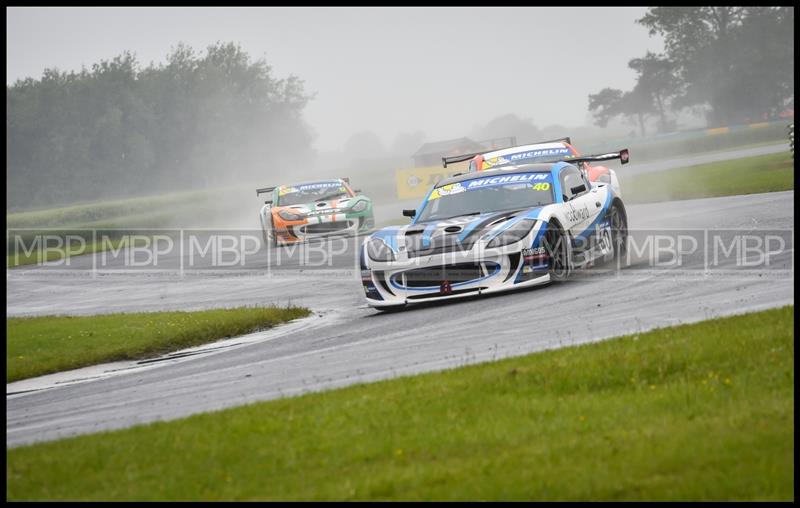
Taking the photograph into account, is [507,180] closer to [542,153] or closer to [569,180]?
[569,180]

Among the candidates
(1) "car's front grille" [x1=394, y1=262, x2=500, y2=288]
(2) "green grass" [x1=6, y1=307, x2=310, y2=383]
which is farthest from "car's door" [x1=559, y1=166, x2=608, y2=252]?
(2) "green grass" [x1=6, y1=307, x2=310, y2=383]

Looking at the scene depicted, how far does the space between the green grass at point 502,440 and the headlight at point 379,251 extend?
14.6 ft

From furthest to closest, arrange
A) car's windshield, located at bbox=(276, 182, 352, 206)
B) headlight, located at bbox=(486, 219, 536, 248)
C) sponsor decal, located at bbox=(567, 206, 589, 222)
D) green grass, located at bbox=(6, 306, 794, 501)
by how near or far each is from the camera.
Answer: car's windshield, located at bbox=(276, 182, 352, 206), sponsor decal, located at bbox=(567, 206, 589, 222), headlight, located at bbox=(486, 219, 536, 248), green grass, located at bbox=(6, 306, 794, 501)

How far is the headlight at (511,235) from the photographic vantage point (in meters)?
12.0

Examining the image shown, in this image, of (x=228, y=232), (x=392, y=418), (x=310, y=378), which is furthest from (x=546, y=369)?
(x=228, y=232)

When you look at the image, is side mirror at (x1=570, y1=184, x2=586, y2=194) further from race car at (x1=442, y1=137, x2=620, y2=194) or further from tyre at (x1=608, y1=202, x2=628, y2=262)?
race car at (x1=442, y1=137, x2=620, y2=194)

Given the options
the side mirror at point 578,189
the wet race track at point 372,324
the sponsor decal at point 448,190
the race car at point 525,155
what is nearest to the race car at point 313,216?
the race car at point 525,155

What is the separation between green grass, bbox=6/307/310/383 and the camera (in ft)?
38.1

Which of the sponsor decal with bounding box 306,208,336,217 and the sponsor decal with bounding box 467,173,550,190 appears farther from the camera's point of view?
the sponsor decal with bounding box 306,208,336,217

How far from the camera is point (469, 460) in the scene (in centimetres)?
546

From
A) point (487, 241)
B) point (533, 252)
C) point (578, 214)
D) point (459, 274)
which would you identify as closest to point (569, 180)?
point (578, 214)

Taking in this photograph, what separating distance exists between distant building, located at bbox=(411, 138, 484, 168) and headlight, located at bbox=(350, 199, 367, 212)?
46.0m

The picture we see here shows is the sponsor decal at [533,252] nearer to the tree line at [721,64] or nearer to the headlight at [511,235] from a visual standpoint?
the headlight at [511,235]

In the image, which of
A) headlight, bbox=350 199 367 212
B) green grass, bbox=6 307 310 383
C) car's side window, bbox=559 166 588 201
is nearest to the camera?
green grass, bbox=6 307 310 383
